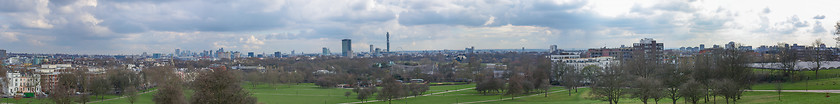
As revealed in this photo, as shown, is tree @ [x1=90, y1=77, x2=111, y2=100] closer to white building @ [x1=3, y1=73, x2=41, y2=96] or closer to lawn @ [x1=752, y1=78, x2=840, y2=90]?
white building @ [x1=3, y1=73, x2=41, y2=96]

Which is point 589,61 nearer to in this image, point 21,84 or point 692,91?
point 692,91

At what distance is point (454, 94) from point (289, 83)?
28.6m

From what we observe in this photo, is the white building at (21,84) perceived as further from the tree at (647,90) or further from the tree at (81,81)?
the tree at (647,90)

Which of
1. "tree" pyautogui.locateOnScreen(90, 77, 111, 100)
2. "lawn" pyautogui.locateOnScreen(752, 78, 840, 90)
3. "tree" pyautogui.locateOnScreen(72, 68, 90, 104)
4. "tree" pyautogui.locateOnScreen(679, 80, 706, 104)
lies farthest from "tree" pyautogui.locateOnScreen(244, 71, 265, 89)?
"lawn" pyautogui.locateOnScreen(752, 78, 840, 90)

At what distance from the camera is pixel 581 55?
8288 cm

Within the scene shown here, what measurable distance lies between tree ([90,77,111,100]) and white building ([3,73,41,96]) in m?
6.04

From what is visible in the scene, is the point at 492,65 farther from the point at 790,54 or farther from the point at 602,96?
the point at 602,96

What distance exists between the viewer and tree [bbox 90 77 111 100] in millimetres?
53719

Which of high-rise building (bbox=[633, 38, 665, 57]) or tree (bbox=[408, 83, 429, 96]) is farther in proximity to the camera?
high-rise building (bbox=[633, 38, 665, 57])

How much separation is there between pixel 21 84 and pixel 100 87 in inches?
635

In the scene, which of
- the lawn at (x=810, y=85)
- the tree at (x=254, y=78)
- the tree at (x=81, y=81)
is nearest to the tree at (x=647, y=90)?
the lawn at (x=810, y=85)

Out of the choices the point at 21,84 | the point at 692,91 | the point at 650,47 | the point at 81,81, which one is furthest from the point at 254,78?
the point at 692,91

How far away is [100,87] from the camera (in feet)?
176

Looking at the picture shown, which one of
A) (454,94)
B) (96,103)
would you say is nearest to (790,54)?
(454,94)
